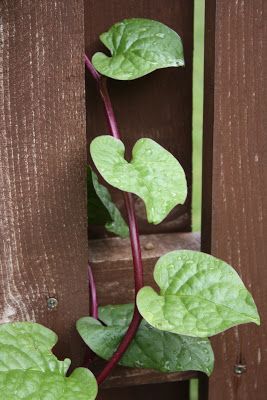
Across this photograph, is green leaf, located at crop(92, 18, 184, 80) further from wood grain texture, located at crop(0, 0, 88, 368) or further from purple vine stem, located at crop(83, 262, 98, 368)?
purple vine stem, located at crop(83, 262, 98, 368)

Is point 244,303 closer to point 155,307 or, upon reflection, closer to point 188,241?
point 155,307

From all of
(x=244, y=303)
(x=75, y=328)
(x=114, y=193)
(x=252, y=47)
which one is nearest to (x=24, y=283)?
(x=75, y=328)

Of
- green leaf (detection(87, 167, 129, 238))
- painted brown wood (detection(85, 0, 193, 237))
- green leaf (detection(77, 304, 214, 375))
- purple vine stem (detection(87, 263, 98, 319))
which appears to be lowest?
green leaf (detection(77, 304, 214, 375))

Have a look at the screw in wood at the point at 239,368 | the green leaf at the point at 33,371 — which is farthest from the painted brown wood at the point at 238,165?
the green leaf at the point at 33,371

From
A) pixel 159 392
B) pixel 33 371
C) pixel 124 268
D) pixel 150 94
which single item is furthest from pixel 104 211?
pixel 159 392

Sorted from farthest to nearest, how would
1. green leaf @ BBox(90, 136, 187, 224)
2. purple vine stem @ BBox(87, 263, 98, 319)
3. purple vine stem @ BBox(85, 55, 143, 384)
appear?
purple vine stem @ BBox(87, 263, 98, 319), purple vine stem @ BBox(85, 55, 143, 384), green leaf @ BBox(90, 136, 187, 224)

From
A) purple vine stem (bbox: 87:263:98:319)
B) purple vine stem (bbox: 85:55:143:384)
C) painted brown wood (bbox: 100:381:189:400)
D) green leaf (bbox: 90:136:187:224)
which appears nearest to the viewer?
green leaf (bbox: 90:136:187:224)

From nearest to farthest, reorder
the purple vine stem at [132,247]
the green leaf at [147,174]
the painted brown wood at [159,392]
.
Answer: the green leaf at [147,174] < the purple vine stem at [132,247] < the painted brown wood at [159,392]

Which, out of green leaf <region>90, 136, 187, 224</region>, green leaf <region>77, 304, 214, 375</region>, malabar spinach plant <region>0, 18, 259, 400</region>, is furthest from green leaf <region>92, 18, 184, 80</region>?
green leaf <region>77, 304, 214, 375</region>

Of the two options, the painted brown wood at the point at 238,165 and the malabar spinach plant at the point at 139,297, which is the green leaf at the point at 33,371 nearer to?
the malabar spinach plant at the point at 139,297
